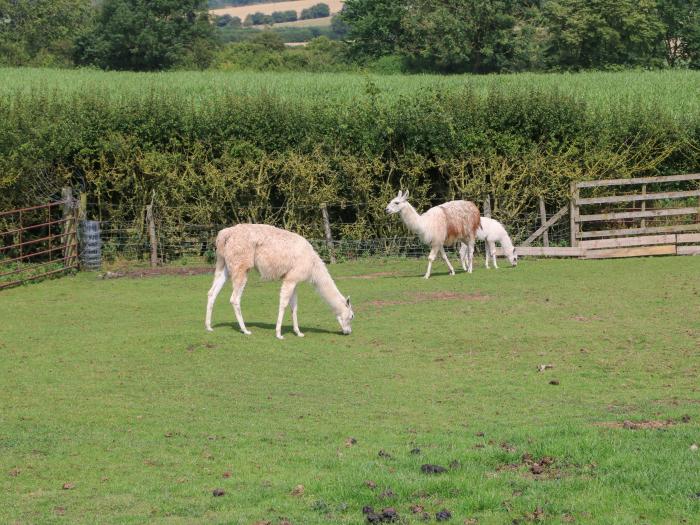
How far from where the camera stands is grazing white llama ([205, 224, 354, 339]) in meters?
15.2

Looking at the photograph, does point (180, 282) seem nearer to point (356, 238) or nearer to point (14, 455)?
point (356, 238)

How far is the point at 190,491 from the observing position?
27.2 ft

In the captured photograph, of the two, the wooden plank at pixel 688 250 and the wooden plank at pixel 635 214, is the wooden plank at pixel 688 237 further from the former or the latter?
the wooden plank at pixel 635 214

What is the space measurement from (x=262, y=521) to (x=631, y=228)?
65.2ft

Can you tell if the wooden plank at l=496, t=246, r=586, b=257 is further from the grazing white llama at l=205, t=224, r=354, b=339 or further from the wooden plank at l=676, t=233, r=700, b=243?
the grazing white llama at l=205, t=224, r=354, b=339

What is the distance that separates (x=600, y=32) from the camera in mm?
49844

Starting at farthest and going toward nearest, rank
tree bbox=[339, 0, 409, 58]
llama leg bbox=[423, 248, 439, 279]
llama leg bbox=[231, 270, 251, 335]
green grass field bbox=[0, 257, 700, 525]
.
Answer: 1. tree bbox=[339, 0, 409, 58]
2. llama leg bbox=[423, 248, 439, 279]
3. llama leg bbox=[231, 270, 251, 335]
4. green grass field bbox=[0, 257, 700, 525]

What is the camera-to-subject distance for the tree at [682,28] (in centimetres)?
5697

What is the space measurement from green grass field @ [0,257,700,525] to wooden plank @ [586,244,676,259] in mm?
3840

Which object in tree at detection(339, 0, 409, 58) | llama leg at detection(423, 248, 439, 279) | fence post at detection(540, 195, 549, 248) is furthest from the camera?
tree at detection(339, 0, 409, 58)

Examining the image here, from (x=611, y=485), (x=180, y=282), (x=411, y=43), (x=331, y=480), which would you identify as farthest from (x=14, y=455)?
(x=411, y=43)

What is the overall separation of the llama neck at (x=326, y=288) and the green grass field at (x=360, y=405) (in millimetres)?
498

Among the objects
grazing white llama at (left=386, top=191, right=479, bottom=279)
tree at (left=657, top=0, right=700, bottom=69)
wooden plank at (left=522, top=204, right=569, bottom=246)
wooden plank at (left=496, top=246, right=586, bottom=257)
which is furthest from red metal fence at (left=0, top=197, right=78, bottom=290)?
tree at (left=657, top=0, right=700, bottom=69)

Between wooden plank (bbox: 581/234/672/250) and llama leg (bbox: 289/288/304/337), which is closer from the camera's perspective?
llama leg (bbox: 289/288/304/337)
